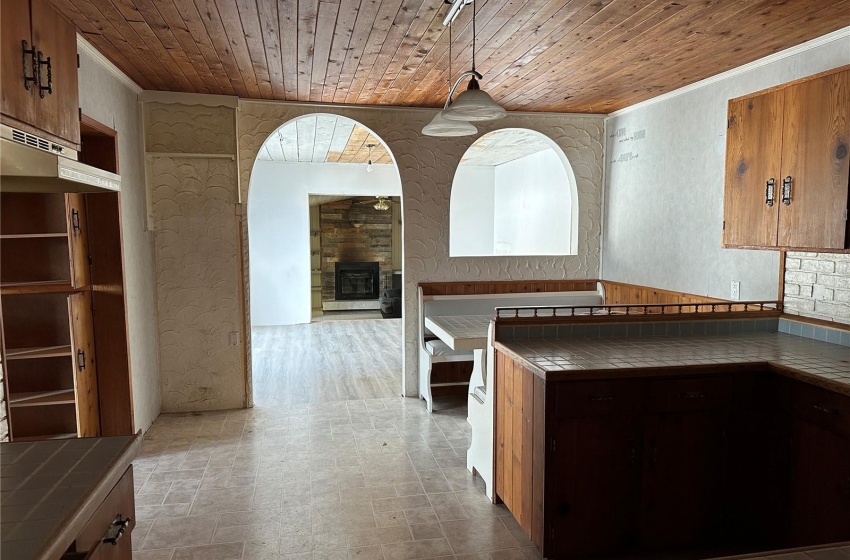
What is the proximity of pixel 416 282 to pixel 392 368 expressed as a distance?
1539 millimetres

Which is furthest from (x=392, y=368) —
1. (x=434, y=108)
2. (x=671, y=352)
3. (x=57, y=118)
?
(x=57, y=118)

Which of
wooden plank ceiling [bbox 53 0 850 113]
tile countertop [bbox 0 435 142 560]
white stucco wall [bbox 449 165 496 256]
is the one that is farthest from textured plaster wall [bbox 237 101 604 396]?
white stucco wall [bbox 449 165 496 256]

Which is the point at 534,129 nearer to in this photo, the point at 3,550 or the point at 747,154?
the point at 747,154

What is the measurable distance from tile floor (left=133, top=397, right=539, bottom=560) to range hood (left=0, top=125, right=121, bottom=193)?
1.72m

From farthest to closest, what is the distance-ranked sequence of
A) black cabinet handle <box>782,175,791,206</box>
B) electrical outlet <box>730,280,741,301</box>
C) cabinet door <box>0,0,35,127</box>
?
1. electrical outlet <box>730,280,741,301</box>
2. black cabinet handle <box>782,175,791,206</box>
3. cabinet door <box>0,0,35,127</box>

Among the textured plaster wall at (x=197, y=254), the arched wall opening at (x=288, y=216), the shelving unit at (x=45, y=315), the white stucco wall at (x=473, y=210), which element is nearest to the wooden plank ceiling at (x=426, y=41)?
the textured plaster wall at (x=197, y=254)

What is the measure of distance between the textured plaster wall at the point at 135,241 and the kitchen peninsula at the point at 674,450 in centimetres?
271

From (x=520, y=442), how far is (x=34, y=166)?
2.09 m

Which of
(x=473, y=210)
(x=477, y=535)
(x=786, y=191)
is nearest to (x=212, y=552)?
(x=477, y=535)

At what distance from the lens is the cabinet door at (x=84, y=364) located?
3.19 meters

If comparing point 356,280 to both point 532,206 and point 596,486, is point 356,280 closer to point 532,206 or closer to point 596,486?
point 532,206

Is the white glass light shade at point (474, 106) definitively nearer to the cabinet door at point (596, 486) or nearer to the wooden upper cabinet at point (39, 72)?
the cabinet door at point (596, 486)

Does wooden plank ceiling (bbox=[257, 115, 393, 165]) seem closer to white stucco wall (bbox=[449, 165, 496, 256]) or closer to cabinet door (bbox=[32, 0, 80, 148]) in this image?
white stucco wall (bbox=[449, 165, 496, 256])

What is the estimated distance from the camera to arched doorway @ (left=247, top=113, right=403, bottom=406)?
543cm
